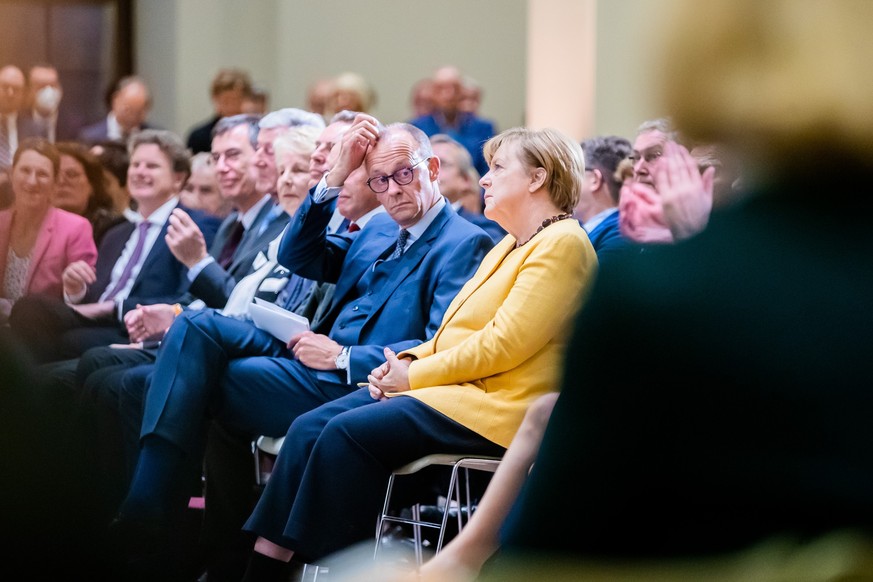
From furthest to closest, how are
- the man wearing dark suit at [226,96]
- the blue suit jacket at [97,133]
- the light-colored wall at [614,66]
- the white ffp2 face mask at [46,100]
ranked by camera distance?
the blue suit jacket at [97,133] → the man wearing dark suit at [226,96] → the white ffp2 face mask at [46,100] → the light-colored wall at [614,66]

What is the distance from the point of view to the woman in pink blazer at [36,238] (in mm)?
5320

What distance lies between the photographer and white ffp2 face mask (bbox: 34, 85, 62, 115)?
797 cm

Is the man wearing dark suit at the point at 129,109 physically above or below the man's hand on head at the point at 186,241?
above

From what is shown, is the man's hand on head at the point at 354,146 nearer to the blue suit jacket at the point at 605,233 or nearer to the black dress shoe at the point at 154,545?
the blue suit jacket at the point at 605,233

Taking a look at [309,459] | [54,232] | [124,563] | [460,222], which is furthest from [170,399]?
[124,563]

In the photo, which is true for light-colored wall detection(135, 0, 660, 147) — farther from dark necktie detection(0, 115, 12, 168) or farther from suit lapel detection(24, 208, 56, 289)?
suit lapel detection(24, 208, 56, 289)

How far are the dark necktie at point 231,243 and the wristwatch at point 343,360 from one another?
1.42 meters

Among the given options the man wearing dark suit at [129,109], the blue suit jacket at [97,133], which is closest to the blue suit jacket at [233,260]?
the man wearing dark suit at [129,109]

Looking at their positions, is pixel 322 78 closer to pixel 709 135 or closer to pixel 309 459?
pixel 309 459

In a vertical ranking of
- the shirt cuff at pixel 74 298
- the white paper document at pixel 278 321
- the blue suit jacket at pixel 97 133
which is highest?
the blue suit jacket at pixel 97 133

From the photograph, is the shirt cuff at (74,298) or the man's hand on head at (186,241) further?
the shirt cuff at (74,298)

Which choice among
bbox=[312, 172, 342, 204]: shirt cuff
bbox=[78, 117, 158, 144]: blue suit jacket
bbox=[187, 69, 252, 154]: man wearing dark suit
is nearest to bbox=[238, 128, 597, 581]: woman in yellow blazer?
bbox=[312, 172, 342, 204]: shirt cuff

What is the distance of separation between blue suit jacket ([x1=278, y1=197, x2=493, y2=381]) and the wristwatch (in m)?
0.04

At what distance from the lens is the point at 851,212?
1.11 metres
